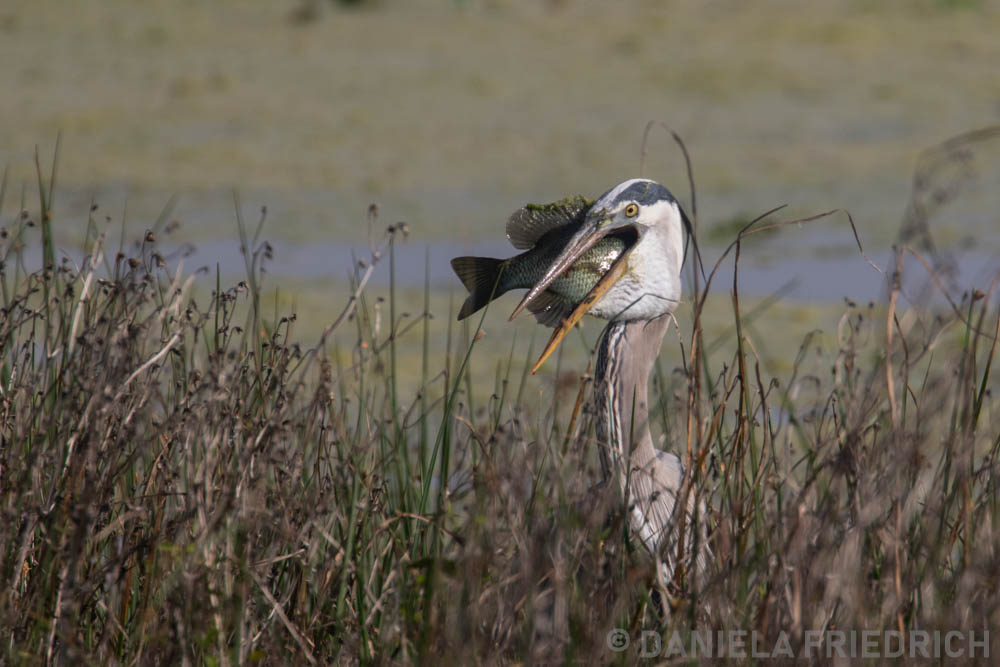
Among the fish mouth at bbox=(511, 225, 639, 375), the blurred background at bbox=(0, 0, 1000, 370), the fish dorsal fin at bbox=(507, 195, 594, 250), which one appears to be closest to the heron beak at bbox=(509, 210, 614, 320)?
the fish mouth at bbox=(511, 225, 639, 375)

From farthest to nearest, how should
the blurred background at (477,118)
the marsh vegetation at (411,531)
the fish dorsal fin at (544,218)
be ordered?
1. the blurred background at (477,118)
2. the fish dorsal fin at (544,218)
3. the marsh vegetation at (411,531)

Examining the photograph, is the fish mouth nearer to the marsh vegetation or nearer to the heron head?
the heron head

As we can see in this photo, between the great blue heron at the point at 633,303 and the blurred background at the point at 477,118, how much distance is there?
321cm

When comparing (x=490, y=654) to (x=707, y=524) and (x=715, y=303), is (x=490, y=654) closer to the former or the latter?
(x=707, y=524)

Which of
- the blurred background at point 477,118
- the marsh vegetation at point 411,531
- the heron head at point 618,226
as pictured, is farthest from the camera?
the blurred background at point 477,118

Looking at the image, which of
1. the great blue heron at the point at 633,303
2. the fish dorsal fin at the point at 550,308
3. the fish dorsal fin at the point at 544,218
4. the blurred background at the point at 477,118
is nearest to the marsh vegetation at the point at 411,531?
the great blue heron at the point at 633,303

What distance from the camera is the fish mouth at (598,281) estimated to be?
2080 mm

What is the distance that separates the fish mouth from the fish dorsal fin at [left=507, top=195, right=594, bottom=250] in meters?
0.11

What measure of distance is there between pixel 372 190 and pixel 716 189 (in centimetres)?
217

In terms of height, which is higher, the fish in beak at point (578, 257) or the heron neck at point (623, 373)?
the fish in beak at point (578, 257)

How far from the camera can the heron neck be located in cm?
213

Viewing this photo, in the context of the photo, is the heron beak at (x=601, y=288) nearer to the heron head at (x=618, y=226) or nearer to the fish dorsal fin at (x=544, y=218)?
the heron head at (x=618, y=226)

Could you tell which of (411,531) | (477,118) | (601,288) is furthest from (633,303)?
(477,118)

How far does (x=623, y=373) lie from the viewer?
2.16 m
